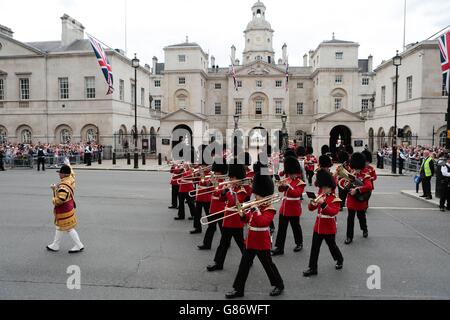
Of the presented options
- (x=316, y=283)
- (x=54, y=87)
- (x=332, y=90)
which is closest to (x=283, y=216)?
(x=316, y=283)

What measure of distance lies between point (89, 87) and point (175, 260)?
106 ft

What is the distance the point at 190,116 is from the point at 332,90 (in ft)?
86.3

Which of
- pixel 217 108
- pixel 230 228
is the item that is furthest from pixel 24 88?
pixel 230 228

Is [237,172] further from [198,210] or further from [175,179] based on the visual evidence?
[175,179]

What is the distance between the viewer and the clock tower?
70.2 meters

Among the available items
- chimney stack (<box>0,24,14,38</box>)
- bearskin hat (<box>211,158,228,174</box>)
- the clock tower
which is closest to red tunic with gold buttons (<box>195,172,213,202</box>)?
bearskin hat (<box>211,158,228,174</box>)

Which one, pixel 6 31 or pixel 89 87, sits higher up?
pixel 6 31

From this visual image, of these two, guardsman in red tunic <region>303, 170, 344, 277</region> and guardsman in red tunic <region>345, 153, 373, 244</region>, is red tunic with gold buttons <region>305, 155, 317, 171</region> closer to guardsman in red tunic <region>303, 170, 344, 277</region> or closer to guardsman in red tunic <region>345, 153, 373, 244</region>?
guardsman in red tunic <region>345, 153, 373, 244</region>

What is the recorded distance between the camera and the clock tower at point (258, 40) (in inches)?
2763

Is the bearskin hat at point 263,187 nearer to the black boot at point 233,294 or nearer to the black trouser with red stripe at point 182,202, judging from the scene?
the black boot at point 233,294

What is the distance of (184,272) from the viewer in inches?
246

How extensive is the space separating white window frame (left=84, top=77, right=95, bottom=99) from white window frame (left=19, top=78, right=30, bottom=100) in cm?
615

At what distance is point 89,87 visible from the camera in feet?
115
